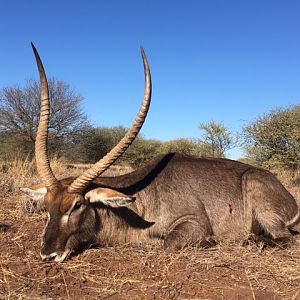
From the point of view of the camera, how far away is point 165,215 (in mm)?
5723

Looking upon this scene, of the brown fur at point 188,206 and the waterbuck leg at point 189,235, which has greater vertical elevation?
the brown fur at point 188,206

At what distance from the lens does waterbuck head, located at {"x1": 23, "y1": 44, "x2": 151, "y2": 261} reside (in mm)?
4652

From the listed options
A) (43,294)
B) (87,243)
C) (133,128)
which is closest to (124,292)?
(43,294)

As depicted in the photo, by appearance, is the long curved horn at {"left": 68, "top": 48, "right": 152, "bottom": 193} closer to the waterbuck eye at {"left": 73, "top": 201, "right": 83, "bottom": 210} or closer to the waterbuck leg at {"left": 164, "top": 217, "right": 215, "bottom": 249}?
the waterbuck eye at {"left": 73, "top": 201, "right": 83, "bottom": 210}

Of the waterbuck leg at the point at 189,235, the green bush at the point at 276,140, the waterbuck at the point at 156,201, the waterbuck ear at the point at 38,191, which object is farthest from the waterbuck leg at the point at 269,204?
the green bush at the point at 276,140

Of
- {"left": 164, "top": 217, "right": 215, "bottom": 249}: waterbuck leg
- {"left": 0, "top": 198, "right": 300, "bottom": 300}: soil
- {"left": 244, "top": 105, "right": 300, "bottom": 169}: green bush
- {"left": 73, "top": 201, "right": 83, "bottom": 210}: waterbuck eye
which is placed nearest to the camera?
{"left": 0, "top": 198, "right": 300, "bottom": 300}: soil

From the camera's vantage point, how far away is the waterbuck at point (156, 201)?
16.2 feet

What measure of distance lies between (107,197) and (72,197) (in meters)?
0.39

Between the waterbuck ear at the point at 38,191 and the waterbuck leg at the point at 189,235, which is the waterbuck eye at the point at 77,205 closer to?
the waterbuck ear at the point at 38,191

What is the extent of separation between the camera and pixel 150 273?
421cm

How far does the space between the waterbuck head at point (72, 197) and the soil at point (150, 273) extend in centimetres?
21

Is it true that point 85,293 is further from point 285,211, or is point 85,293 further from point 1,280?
point 285,211

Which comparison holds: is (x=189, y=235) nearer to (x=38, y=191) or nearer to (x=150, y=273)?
(x=150, y=273)

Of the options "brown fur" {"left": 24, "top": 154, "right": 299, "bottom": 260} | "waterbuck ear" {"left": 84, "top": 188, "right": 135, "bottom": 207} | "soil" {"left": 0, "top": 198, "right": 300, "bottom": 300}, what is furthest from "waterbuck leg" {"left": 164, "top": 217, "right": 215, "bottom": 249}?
"waterbuck ear" {"left": 84, "top": 188, "right": 135, "bottom": 207}
